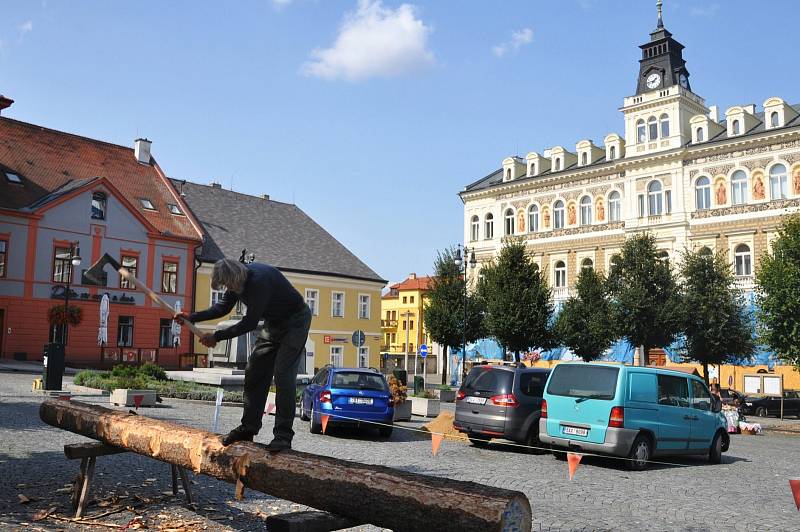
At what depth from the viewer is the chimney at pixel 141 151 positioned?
45250mm

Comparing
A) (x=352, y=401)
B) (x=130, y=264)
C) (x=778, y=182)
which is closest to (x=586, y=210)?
(x=778, y=182)

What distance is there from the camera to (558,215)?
52438 mm

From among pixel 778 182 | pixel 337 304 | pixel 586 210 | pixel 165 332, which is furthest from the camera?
pixel 586 210

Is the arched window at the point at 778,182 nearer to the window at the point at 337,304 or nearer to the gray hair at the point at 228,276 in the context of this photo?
the window at the point at 337,304

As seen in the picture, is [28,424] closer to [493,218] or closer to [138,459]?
[138,459]

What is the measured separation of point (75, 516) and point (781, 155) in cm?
4398

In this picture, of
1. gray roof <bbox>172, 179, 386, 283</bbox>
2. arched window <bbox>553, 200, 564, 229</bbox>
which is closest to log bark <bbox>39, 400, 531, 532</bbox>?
gray roof <bbox>172, 179, 386, 283</bbox>

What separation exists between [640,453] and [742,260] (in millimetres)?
35216

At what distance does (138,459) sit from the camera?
9.66 meters

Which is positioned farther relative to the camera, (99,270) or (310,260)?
(310,260)

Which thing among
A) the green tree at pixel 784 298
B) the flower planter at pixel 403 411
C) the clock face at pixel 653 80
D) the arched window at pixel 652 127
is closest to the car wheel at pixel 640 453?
the flower planter at pixel 403 411

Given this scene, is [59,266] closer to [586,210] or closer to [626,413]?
[626,413]

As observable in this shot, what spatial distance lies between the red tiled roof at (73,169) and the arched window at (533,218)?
2511cm

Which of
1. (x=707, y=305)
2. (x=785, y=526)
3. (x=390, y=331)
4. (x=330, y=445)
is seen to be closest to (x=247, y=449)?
(x=785, y=526)
